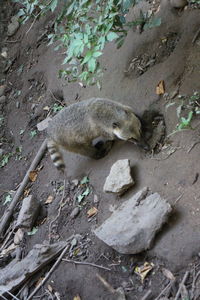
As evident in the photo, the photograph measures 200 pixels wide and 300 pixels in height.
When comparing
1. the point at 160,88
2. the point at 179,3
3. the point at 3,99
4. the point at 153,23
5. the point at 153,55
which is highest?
the point at 153,23

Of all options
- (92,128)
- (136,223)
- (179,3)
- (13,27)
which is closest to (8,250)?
(92,128)

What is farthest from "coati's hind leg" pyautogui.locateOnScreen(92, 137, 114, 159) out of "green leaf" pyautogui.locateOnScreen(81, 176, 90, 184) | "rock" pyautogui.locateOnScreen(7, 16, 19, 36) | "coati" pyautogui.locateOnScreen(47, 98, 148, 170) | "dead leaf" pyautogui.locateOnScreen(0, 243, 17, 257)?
"rock" pyautogui.locateOnScreen(7, 16, 19, 36)

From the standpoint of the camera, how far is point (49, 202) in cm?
459

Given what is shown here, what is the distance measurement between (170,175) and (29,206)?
186 centimetres

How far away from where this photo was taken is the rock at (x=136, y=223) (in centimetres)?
316

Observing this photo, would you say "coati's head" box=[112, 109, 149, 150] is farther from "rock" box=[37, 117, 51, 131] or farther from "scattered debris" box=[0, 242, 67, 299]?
"rock" box=[37, 117, 51, 131]

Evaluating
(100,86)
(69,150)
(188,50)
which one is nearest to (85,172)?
(69,150)

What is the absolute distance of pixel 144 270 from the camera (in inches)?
124

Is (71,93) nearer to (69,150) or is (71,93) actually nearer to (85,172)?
(69,150)

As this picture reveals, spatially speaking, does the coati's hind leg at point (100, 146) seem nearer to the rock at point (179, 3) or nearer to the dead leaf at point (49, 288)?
the dead leaf at point (49, 288)

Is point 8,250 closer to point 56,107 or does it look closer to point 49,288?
point 49,288

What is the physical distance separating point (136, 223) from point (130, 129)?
112 cm

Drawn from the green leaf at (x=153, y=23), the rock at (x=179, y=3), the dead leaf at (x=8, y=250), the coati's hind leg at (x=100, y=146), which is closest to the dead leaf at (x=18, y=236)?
the dead leaf at (x=8, y=250)

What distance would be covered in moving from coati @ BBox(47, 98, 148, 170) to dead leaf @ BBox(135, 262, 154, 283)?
1323 mm
